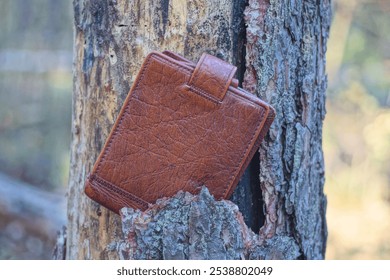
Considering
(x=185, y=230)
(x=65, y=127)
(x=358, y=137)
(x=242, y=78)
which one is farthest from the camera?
(x=65, y=127)

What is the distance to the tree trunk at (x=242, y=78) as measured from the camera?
4.46ft

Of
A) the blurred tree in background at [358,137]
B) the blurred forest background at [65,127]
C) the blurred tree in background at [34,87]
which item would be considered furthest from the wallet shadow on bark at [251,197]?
the blurred tree in background at [34,87]

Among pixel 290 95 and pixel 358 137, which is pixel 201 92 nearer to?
pixel 290 95

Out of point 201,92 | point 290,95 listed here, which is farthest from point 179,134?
point 290,95

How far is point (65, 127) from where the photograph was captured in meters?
5.56

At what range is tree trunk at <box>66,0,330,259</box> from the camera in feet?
4.46

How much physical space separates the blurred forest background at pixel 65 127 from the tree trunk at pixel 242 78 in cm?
232

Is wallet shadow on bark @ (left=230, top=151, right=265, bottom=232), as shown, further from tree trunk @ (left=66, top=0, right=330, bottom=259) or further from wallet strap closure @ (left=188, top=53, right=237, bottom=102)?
wallet strap closure @ (left=188, top=53, right=237, bottom=102)

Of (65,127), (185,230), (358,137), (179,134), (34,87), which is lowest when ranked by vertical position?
(65,127)

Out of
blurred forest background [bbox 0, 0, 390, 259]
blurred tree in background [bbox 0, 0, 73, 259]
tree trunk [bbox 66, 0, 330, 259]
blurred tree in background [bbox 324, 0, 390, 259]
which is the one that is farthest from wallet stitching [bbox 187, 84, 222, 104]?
blurred tree in background [bbox 0, 0, 73, 259]

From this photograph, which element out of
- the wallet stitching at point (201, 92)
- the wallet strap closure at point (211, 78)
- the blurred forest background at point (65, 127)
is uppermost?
the wallet strap closure at point (211, 78)

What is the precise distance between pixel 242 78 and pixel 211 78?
15cm

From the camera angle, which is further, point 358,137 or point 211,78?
point 358,137

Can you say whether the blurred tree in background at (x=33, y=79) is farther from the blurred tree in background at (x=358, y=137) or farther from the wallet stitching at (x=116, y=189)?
the wallet stitching at (x=116, y=189)
